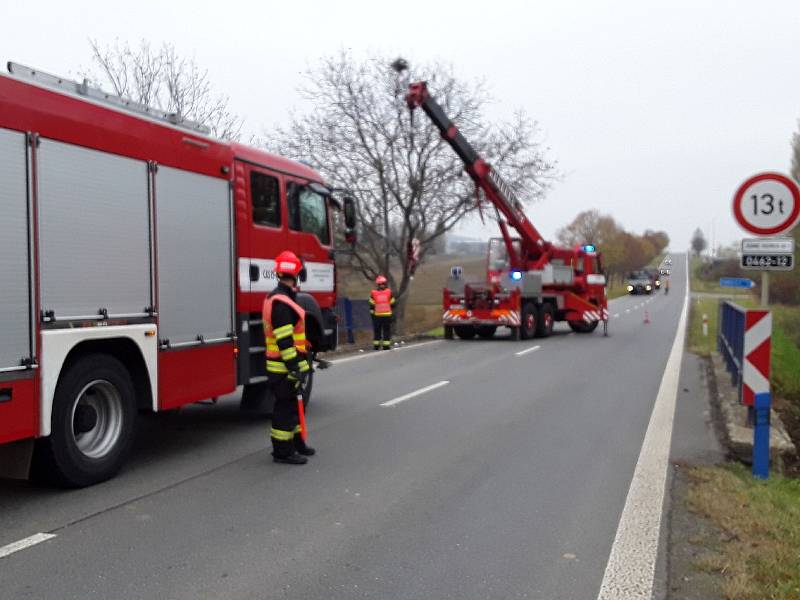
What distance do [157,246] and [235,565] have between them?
2971mm

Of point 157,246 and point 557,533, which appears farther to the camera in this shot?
point 157,246

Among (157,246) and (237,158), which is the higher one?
(237,158)

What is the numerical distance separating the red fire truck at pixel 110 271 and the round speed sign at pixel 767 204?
163 inches

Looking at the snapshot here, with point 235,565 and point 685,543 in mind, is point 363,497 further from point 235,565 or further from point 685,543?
point 685,543

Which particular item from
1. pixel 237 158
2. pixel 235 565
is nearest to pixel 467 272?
pixel 237 158

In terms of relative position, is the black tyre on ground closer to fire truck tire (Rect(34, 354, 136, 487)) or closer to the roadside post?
the roadside post

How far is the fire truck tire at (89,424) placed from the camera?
217 inches

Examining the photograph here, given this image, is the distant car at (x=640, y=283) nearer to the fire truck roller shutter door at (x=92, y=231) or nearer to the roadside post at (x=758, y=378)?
the roadside post at (x=758, y=378)

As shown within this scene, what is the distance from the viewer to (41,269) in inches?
205

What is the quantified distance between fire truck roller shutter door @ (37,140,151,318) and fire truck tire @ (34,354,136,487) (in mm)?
465

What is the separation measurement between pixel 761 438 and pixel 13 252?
5.86m

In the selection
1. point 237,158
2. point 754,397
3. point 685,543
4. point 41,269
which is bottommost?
point 685,543

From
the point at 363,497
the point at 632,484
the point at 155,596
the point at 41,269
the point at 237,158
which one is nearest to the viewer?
the point at 155,596

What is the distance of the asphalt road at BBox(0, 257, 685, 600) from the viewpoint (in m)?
4.15
